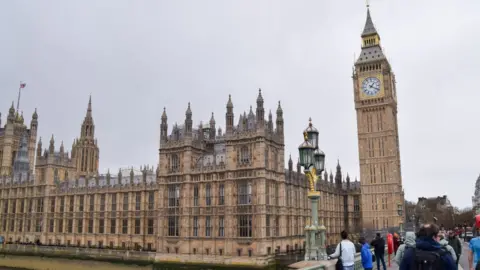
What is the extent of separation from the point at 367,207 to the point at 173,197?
46132 millimetres

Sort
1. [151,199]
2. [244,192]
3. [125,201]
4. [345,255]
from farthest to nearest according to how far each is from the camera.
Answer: [125,201] < [151,199] < [244,192] < [345,255]

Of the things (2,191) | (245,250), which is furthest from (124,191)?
(2,191)

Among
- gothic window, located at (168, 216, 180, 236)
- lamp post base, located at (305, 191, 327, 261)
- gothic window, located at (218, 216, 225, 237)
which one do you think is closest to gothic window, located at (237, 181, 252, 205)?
gothic window, located at (218, 216, 225, 237)

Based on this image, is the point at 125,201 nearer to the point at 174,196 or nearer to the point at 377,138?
the point at 174,196

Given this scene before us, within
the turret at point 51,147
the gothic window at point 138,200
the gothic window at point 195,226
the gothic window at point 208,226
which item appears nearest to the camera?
the gothic window at point 208,226

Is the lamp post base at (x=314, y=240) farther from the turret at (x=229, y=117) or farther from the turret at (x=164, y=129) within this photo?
the turret at (x=164, y=129)

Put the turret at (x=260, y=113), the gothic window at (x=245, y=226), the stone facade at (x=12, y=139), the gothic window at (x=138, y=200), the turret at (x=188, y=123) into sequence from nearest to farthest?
the gothic window at (x=245, y=226) < the turret at (x=260, y=113) < the turret at (x=188, y=123) < the gothic window at (x=138, y=200) < the stone facade at (x=12, y=139)

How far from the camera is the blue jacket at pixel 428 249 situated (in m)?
6.96

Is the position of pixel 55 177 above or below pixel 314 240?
above

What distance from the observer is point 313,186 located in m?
21.5

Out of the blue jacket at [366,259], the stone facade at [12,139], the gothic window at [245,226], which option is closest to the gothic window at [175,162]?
the gothic window at [245,226]

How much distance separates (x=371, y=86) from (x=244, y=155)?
49.6 meters

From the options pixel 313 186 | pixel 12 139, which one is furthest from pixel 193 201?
pixel 12 139

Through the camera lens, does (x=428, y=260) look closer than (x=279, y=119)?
Yes
